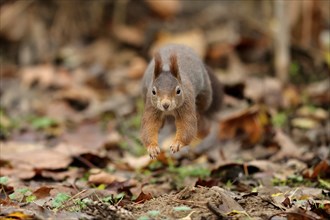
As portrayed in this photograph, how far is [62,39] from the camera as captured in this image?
10.8 metres

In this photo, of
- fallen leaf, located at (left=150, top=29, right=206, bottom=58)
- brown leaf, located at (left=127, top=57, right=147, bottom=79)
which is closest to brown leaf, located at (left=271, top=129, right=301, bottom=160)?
fallen leaf, located at (left=150, top=29, right=206, bottom=58)

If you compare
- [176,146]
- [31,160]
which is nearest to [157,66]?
[176,146]

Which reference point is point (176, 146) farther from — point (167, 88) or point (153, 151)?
point (167, 88)

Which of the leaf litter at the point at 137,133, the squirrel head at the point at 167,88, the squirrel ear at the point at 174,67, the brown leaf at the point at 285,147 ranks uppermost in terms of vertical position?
the squirrel ear at the point at 174,67

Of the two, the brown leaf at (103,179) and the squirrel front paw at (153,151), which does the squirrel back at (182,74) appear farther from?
the brown leaf at (103,179)

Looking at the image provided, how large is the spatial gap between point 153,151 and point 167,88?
17.9 inches

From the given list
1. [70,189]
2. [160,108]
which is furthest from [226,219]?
[70,189]

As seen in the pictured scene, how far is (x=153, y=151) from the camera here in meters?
4.52

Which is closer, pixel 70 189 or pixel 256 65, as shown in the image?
pixel 70 189

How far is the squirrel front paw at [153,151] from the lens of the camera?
4.49 metres

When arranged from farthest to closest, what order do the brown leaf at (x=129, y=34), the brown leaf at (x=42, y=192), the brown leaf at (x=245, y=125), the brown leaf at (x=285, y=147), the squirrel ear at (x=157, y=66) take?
the brown leaf at (x=129, y=34) < the brown leaf at (x=245, y=125) < the brown leaf at (x=285, y=147) < the squirrel ear at (x=157, y=66) < the brown leaf at (x=42, y=192)

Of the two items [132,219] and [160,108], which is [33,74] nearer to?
[160,108]

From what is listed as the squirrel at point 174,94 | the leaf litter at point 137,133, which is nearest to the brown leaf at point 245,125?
the leaf litter at point 137,133

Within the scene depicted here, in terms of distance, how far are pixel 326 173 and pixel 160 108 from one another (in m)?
Result: 1.55
